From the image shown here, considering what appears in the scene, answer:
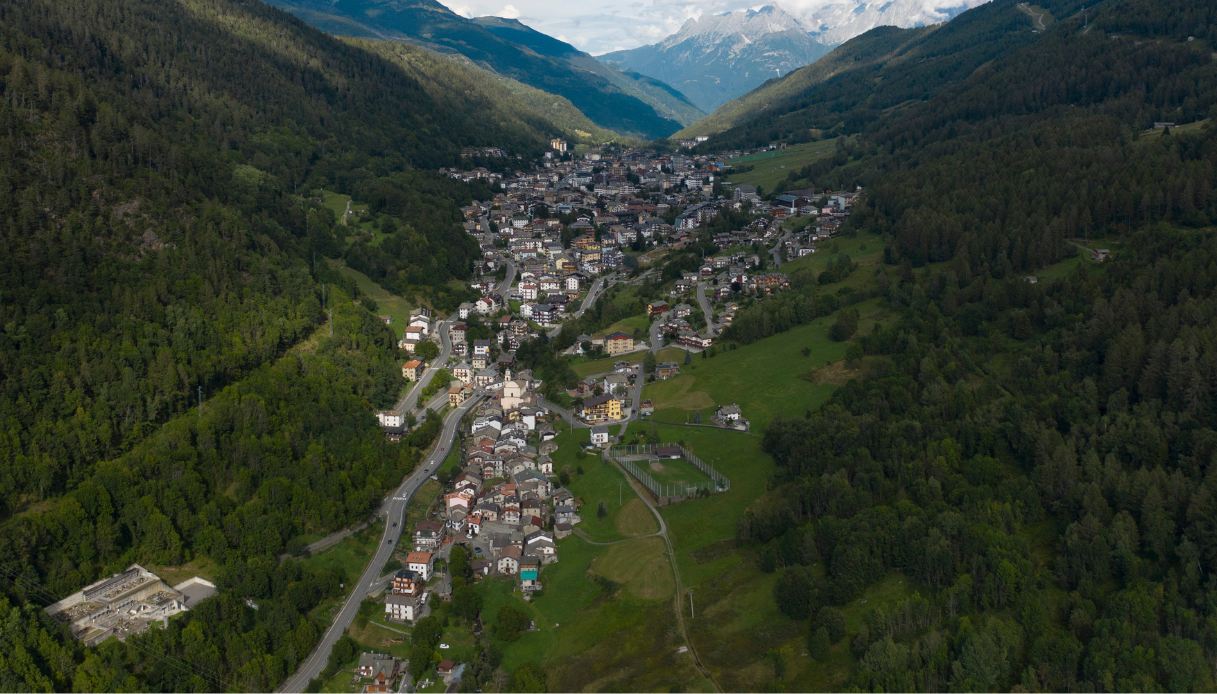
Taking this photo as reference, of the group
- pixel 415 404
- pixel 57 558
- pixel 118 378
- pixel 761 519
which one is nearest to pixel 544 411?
pixel 415 404

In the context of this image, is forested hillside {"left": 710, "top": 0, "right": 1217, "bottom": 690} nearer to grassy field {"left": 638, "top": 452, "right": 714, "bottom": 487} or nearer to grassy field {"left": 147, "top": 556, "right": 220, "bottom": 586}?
grassy field {"left": 638, "top": 452, "right": 714, "bottom": 487}

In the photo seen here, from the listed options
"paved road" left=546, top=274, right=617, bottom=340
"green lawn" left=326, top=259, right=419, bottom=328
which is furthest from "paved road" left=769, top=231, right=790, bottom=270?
"green lawn" left=326, top=259, right=419, bottom=328

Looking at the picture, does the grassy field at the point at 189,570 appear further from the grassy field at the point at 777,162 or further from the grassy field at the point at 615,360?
the grassy field at the point at 777,162

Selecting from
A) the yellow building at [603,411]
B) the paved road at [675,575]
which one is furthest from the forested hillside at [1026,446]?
the yellow building at [603,411]

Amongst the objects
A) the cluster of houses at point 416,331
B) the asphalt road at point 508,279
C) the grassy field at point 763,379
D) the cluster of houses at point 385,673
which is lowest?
the cluster of houses at point 385,673

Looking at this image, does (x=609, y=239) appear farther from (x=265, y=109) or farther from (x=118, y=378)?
(x=118, y=378)

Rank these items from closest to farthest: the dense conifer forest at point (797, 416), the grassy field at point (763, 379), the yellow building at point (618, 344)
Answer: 1. the dense conifer forest at point (797, 416)
2. the grassy field at point (763, 379)
3. the yellow building at point (618, 344)
